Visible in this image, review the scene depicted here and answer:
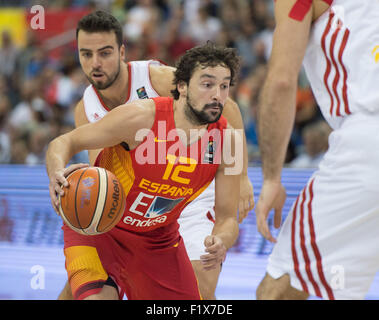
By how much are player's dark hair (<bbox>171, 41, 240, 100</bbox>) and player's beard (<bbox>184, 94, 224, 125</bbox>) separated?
184 mm

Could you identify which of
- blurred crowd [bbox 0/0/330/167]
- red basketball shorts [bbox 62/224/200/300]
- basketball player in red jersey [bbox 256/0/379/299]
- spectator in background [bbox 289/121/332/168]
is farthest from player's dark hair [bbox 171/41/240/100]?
blurred crowd [bbox 0/0/330/167]

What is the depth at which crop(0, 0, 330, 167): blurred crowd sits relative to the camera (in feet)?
24.7

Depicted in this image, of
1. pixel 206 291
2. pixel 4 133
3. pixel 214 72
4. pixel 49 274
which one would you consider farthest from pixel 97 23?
pixel 4 133

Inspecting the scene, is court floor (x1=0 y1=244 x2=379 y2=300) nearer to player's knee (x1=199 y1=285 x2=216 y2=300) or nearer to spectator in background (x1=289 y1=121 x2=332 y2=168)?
player's knee (x1=199 y1=285 x2=216 y2=300)

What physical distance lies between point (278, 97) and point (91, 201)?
114 cm

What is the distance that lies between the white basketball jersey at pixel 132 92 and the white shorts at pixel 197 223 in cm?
82

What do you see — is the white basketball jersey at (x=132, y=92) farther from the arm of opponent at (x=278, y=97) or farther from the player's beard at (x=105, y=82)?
the arm of opponent at (x=278, y=97)

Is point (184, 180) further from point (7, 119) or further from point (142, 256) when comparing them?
point (7, 119)

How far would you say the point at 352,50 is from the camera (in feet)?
7.54

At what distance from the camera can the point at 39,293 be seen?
195 inches

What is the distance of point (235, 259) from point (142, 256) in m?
2.37

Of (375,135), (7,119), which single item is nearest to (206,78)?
(375,135)

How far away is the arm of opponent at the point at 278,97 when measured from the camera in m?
2.28

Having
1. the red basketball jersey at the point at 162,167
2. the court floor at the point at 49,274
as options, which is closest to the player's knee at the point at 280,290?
the red basketball jersey at the point at 162,167
